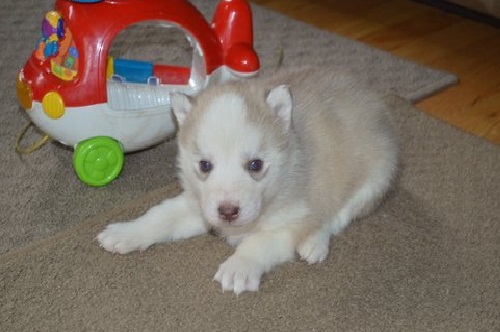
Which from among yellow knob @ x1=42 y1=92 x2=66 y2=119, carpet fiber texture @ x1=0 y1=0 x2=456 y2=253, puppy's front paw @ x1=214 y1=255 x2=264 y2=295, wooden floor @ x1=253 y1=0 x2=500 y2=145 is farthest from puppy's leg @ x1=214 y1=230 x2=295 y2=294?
wooden floor @ x1=253 y1=0 x2=500 y2=145

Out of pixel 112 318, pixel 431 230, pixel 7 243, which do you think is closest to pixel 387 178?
pixel 431 230

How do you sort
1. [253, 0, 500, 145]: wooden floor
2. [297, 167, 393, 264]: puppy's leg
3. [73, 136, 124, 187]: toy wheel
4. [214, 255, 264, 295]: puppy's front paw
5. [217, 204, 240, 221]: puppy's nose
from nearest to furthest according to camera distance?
[217, 204, 240, 221]: puppy's nose
[214, 255, 264, 295]: puppy's front paw
[297, 167, 393, 264]: puppy's leg
[73, 136, 124, 187]: toy wheel
[253, 0, 500, 145]: wooden floor

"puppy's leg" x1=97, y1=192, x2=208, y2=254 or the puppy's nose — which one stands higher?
the puppy's nose

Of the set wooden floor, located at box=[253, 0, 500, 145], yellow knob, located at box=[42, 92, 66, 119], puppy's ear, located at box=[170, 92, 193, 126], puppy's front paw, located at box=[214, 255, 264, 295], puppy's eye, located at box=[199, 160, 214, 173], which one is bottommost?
wooden floor, located at box=[253, 0, 500, 145]

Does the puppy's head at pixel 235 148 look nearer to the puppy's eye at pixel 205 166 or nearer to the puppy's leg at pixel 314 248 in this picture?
the puppy's eye at pixel 205 166

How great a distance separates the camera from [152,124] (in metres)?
2.15

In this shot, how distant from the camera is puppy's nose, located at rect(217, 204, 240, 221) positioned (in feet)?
5.25

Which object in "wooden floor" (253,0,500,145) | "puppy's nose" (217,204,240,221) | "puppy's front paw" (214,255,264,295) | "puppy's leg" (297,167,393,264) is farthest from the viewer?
"wooden floor" (253,0,500,145)

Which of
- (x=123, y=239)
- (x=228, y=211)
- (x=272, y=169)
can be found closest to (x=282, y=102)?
(x=272, y=169)

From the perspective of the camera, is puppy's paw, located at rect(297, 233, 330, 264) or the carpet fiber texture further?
the carpet fiber texture

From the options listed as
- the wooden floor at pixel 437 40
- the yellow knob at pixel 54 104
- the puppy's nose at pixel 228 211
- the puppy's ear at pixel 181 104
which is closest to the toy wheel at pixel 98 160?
the yellow knob at pixel 54 104

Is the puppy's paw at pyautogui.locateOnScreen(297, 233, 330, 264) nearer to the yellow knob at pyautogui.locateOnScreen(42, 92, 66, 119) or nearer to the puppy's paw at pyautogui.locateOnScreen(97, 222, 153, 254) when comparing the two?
the puppy's paw at pyautogui.locateOnScreen(97, 222, 153, 254)

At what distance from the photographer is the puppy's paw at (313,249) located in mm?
1834

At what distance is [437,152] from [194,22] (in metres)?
0.93
